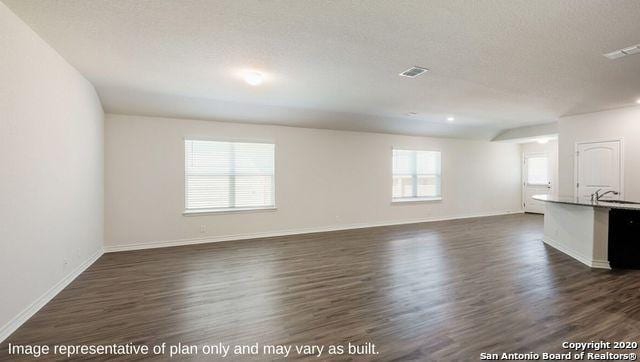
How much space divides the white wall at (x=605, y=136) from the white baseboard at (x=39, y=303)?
8.92 metres

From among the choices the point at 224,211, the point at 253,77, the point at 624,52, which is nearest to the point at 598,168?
the point at 624,52

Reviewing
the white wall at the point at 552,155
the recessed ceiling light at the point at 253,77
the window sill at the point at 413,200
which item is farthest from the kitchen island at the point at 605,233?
the white wall at the point at 552,155

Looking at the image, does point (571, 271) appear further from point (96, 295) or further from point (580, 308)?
point (96, 295)

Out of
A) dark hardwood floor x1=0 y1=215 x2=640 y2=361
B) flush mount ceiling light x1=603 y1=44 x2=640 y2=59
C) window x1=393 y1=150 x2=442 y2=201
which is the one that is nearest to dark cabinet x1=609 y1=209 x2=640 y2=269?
dark hardwood floor x1=0 y1=215 x2=640 y2=361

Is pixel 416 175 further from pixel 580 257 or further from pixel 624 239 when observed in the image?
pixel 624 239

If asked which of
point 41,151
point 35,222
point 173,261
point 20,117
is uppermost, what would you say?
point 20,117

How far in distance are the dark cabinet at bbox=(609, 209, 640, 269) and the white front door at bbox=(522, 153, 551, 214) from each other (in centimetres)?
565

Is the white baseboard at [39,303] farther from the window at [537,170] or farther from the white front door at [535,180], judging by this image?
the window at [537,170]

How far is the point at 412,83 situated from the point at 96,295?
473 cm

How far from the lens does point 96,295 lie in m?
2.94

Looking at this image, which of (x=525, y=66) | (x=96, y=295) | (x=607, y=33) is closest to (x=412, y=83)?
(x=525, y=66)

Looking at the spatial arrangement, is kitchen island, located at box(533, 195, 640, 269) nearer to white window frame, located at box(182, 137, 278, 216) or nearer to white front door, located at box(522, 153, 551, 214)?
white window frame, located at box(182, 137, 278, 216)

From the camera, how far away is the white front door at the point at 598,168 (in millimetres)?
5246

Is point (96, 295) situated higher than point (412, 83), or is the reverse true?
point (412, 83)
